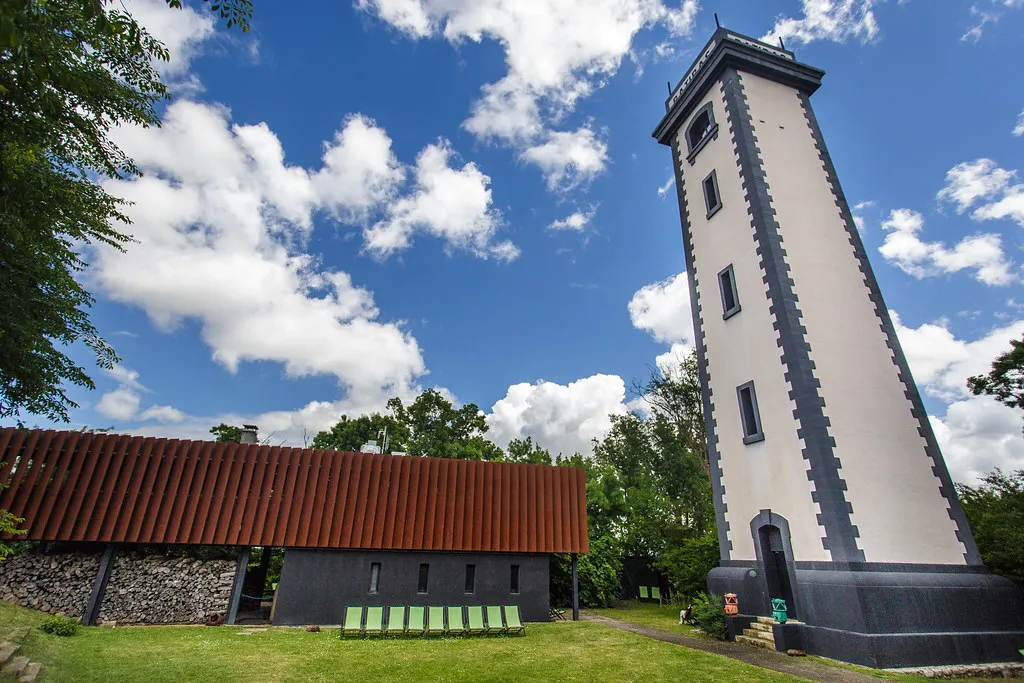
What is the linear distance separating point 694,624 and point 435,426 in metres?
29.1

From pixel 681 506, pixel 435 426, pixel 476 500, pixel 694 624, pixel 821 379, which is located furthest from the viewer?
pixel 435 426

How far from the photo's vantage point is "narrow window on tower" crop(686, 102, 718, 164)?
16906 millimetres

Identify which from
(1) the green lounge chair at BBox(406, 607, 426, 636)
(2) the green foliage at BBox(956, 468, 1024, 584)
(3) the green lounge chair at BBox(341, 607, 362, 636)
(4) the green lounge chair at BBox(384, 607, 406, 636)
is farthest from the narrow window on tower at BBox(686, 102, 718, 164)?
(3) the green lounge chair at BBox(341, 607, 362, 636)

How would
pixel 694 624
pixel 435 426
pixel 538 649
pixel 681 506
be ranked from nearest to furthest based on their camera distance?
pixel 538 649 < pixel 694 624 < pixel 681 506 < pixel 435 426

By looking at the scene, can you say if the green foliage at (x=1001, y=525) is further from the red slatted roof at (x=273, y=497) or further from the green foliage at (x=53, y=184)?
the green foliage at (x=53, y=184)

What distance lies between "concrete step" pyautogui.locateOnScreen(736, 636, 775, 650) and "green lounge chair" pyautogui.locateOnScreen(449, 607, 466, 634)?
22.1 ft

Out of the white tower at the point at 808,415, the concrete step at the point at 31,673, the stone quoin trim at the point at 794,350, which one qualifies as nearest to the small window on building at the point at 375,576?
the concrete step at the point at 31,673

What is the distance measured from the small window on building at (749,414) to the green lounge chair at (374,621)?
34.5 feet

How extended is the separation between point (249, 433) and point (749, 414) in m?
16.5

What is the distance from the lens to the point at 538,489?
17.4 m

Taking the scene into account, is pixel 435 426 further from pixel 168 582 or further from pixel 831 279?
pixel 831 279

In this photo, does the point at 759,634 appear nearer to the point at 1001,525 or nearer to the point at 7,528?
the point at 1001,525

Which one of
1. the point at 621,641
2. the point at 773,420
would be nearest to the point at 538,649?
the point at 621,641

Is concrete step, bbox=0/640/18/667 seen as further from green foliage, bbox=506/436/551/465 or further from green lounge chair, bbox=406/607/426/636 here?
green foliage, bbox=506/436/551/465
